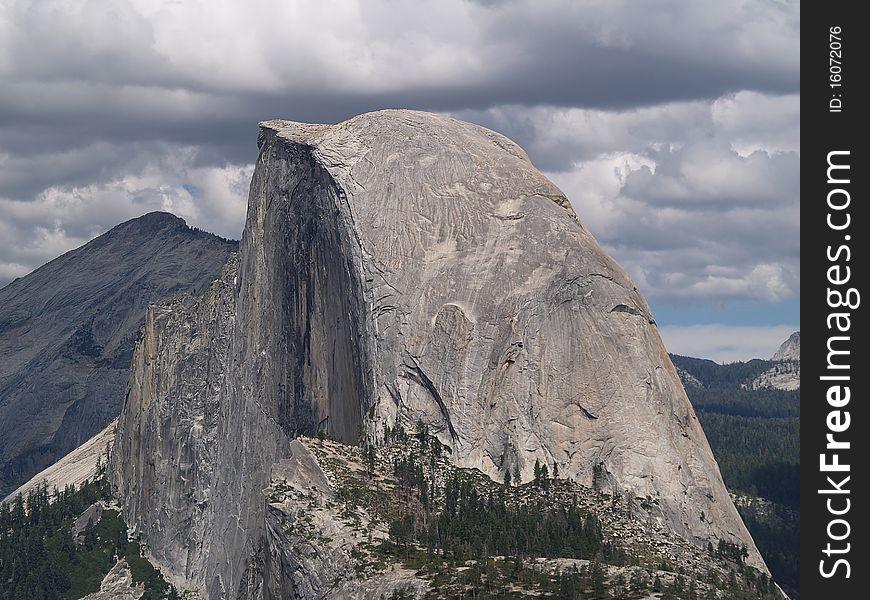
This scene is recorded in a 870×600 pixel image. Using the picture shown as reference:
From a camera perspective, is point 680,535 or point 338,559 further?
point 680,535

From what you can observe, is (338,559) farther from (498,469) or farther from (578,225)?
(578,225)

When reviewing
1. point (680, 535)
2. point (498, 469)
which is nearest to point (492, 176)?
point (498, 469)

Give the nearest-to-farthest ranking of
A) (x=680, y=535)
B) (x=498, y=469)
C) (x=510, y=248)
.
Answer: (x=680, y=535) → (x=498, y=469) → (x=510, y=248)

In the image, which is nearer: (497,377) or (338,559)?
(338,559)

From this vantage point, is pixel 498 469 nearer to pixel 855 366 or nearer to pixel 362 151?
pixel 362 151

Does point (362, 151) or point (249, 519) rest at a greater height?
point (362, 151)

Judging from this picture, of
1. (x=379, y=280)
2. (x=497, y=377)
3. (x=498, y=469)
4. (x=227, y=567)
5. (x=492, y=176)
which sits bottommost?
(x=227, y=567)

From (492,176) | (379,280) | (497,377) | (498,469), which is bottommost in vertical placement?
(498,469)

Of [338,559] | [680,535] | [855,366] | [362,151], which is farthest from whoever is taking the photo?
[362,151]

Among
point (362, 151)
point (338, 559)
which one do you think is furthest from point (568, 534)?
point (362, 151)
